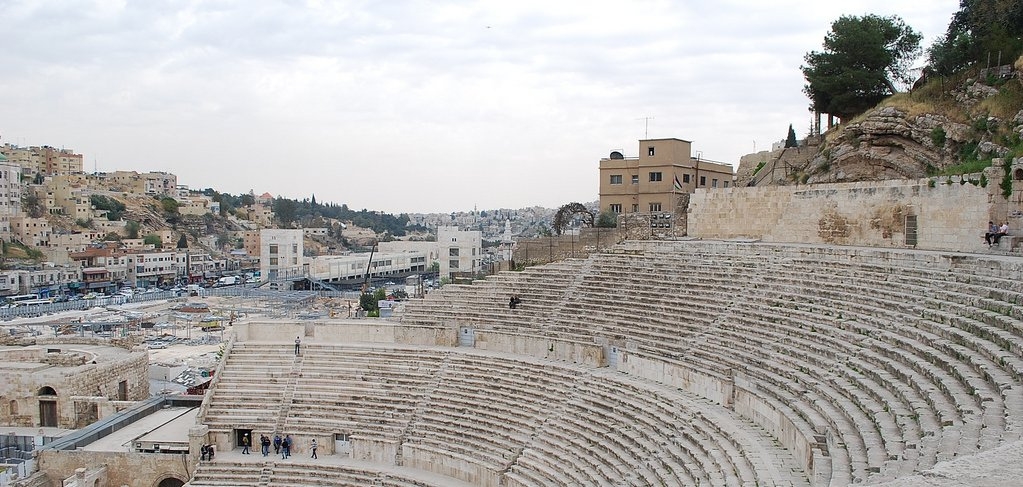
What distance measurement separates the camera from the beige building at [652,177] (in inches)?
1107

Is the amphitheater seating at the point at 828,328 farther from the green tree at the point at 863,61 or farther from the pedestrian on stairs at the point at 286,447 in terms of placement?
the green tree at the point at 863,61

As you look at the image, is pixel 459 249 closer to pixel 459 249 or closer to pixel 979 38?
pixel 459 249

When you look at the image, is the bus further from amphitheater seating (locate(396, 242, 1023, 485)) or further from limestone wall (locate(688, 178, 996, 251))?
limestone wall (locate(688, 178, 996, 251))

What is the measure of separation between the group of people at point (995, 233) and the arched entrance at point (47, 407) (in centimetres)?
2286

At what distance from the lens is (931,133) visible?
19.8 m

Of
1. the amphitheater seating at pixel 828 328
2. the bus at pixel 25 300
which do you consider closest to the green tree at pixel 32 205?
the bus at pixel 25 300

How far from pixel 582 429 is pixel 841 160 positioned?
42.8ft

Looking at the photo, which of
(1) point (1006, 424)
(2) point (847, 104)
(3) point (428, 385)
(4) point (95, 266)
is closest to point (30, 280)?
(4) point (95, 266)

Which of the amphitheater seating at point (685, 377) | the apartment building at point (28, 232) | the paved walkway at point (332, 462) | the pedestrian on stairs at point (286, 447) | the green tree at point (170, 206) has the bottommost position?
the paved walkway at point (332, 462)

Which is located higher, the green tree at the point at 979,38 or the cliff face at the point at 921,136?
the green tree at the point at 979,38

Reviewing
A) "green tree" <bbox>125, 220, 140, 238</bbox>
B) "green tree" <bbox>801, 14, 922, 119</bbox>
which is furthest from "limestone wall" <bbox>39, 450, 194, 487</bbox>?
"green tree" <bbox>125, 220, 140, 238</bbox>

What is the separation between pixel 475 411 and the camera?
53.7ft

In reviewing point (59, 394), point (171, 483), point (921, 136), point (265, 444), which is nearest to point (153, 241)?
point (59, 394)

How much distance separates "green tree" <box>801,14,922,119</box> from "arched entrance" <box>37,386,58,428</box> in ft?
83.1
